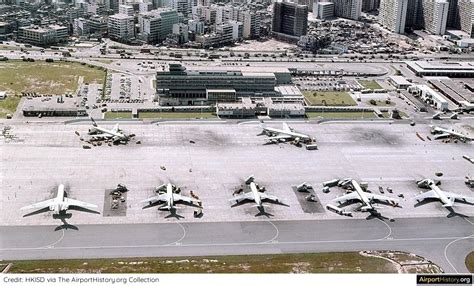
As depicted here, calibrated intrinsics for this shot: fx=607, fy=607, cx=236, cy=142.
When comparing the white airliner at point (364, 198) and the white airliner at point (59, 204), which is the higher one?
the white airliner at point (364, 198)

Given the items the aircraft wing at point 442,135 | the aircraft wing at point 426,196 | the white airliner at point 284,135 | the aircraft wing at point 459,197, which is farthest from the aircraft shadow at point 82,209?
the aircraft wing at point 442,135

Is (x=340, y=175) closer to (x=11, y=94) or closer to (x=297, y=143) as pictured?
(x=297, y=143)

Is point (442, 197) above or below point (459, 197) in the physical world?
above

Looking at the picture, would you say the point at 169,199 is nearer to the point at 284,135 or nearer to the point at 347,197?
the point at 347,197

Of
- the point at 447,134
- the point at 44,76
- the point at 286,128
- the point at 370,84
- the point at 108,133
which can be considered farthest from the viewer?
the point at 370,84

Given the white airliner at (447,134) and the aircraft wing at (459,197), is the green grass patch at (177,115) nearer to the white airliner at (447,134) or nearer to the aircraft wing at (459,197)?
the white airliner at (447,134)

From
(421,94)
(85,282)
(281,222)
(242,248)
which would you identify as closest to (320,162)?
(281,222)

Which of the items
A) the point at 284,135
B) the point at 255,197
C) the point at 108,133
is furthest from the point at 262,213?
the point at 108,133
